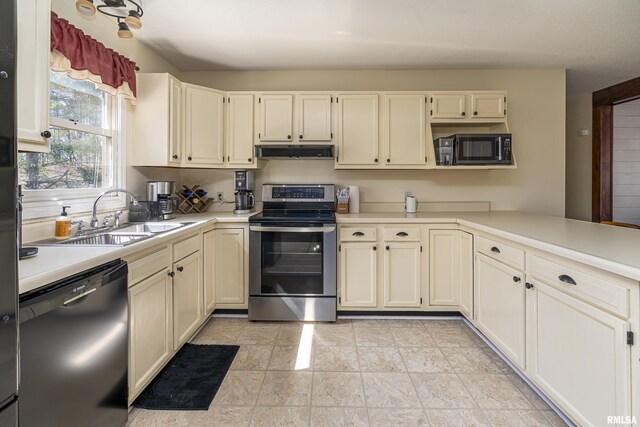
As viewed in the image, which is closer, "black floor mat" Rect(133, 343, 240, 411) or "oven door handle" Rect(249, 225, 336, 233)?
"black floor mat" Rect(133, 343, 240, 411)

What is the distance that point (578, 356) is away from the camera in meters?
1.46

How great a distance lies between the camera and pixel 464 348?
2.44 metres

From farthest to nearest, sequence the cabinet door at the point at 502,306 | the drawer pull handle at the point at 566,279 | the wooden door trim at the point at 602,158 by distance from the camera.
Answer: the wooden door trim at the point at 602,158, the cabinet door at the point at 502,306, the drawer pull handle at the point at 566,279

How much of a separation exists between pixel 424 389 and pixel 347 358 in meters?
0.55

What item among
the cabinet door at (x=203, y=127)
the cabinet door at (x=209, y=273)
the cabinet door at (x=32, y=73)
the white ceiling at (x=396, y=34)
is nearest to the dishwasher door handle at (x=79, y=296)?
the cabinet door at (x=32, y=73)

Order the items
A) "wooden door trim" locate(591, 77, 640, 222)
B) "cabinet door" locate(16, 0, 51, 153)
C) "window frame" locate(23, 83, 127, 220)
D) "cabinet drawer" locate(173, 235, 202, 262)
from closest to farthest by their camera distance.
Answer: "cabinet door" locate(16, 0, 51, 153) → "window frame" locate(23, 83, 127, 220) → "cabinet drawer" locate(173, 235, 202, 262) → "wooden door trim" locate(591, 77, 640, 222)

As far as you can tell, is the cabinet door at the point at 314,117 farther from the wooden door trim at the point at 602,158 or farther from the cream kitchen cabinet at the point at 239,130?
the wooden door trim at the point at 602,158

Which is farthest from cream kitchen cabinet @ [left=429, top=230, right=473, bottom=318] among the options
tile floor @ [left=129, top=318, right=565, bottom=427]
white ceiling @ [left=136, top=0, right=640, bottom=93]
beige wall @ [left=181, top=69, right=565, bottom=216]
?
white ceiling @ [left=136, top=0, right=640, bottom=93]

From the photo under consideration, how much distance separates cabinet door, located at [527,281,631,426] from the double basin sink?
214cm

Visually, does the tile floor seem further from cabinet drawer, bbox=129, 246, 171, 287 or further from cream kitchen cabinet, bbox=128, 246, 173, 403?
cabinet drawer, bbox=129, 246, 171, 287

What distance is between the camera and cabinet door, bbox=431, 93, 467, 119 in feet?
10.3

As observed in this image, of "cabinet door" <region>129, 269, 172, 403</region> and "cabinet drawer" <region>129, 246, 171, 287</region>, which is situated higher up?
"cabinet drawer" <region>129, 246, 171, 287</region>

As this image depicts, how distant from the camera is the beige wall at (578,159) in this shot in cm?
425

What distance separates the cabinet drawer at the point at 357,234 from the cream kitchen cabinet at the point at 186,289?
3.95 ft
